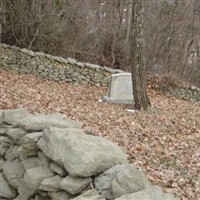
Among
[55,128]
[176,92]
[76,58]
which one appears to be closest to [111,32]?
[76,58]

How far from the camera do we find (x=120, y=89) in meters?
9.16

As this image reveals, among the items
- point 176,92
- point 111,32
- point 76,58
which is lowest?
point 176,92

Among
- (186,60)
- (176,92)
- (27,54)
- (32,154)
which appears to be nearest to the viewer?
(32,154)

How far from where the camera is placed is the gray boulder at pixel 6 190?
366cm

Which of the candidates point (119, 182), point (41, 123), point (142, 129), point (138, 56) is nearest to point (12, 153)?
point (41, 123)

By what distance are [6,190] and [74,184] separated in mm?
1082

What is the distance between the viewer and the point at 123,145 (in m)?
4.98

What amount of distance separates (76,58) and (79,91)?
9.76 ft

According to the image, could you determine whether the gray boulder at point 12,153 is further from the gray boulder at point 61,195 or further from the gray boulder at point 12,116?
the gray boulder at point 61,195

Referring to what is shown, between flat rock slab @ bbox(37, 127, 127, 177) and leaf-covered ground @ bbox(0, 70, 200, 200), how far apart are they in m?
0.93

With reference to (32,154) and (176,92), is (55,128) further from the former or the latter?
(176,92)

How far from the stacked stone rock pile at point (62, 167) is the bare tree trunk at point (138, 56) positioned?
3.83 m

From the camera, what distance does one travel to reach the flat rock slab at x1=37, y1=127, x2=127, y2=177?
9.92 feet

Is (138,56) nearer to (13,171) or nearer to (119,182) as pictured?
(13,171)
